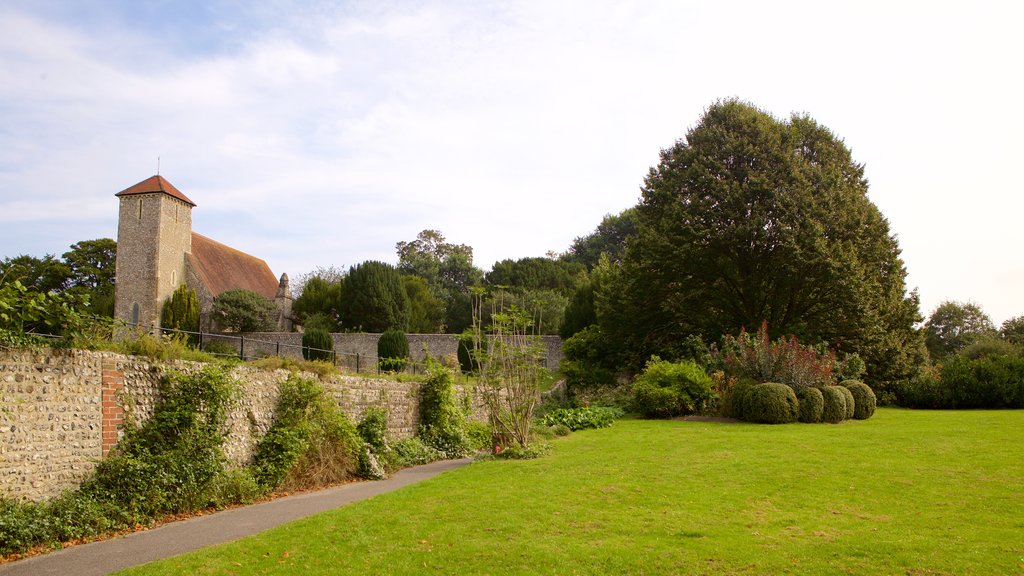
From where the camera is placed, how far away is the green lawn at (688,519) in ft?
19.2

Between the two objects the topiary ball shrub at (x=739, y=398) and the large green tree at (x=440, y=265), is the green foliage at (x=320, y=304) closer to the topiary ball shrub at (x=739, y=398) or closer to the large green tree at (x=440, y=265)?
the large green tree at (x=440, y=265)

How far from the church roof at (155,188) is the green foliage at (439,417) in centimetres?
3427

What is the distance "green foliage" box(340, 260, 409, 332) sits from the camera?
44500mm

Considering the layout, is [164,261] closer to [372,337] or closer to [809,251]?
[372,337]

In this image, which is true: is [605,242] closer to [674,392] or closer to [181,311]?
[181,311]

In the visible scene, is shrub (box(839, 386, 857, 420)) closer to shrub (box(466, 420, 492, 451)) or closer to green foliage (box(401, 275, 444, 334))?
shrub (box(466, 420, 492, 451))

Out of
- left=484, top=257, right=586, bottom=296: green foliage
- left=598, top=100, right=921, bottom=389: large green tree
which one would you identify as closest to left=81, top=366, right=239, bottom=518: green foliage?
left=598, top=100, right=921, bottom=389: large green tree

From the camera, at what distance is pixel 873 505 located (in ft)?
25.4

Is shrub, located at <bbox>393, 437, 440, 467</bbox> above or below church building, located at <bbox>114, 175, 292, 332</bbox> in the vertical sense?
below

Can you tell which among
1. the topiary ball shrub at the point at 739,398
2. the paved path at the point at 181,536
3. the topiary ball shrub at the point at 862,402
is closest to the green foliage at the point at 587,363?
the topiary ball shrub at the point at 739,398

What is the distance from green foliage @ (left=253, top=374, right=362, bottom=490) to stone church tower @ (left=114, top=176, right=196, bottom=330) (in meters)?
34.4

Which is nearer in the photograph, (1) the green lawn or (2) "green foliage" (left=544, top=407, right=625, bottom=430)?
(1) the green lawn

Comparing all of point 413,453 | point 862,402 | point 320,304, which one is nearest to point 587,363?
point 862,402

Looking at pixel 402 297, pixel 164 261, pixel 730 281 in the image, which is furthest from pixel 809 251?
pixel 164 261
